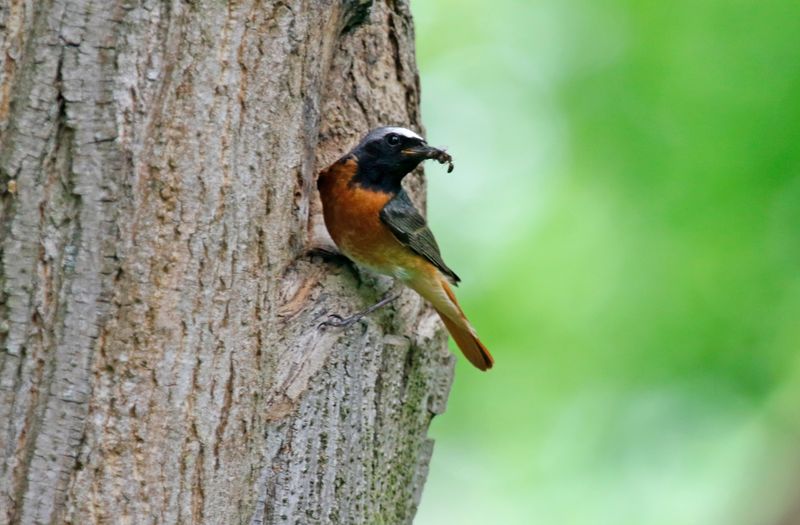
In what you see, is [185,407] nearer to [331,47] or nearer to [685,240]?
[331,47]

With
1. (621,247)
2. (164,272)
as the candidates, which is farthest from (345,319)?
(621,247)

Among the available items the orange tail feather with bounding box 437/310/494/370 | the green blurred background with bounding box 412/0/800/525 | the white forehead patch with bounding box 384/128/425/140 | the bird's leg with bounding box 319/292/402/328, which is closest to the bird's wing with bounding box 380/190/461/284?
the orange tail feather with bounding box 437/310/494/370

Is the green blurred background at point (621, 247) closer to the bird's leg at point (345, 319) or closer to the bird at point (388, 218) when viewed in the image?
the bird at point (388, 218)

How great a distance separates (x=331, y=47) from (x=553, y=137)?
3613 mm

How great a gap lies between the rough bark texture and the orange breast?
652mm

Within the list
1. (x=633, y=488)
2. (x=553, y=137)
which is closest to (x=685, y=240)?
(x=553, y=137)

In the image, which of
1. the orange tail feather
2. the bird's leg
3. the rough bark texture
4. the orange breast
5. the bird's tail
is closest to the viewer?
the rough bark texture

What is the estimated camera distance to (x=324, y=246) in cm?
374

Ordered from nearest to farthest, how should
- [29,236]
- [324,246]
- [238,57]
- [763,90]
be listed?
[29,236], [238,57], [324,246], [763,90]

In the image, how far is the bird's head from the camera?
398 cm

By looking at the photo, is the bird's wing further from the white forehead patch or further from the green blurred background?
the green blurred background

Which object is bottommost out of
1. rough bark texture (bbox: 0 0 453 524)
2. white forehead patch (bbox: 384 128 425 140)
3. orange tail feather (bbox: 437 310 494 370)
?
rough bark texture (bbox: 0 0 453 524)

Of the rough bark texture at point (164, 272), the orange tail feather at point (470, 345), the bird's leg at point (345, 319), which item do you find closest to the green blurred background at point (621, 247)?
the orange tail feather at point (470, 345)

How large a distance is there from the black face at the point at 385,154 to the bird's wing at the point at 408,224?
180mm
